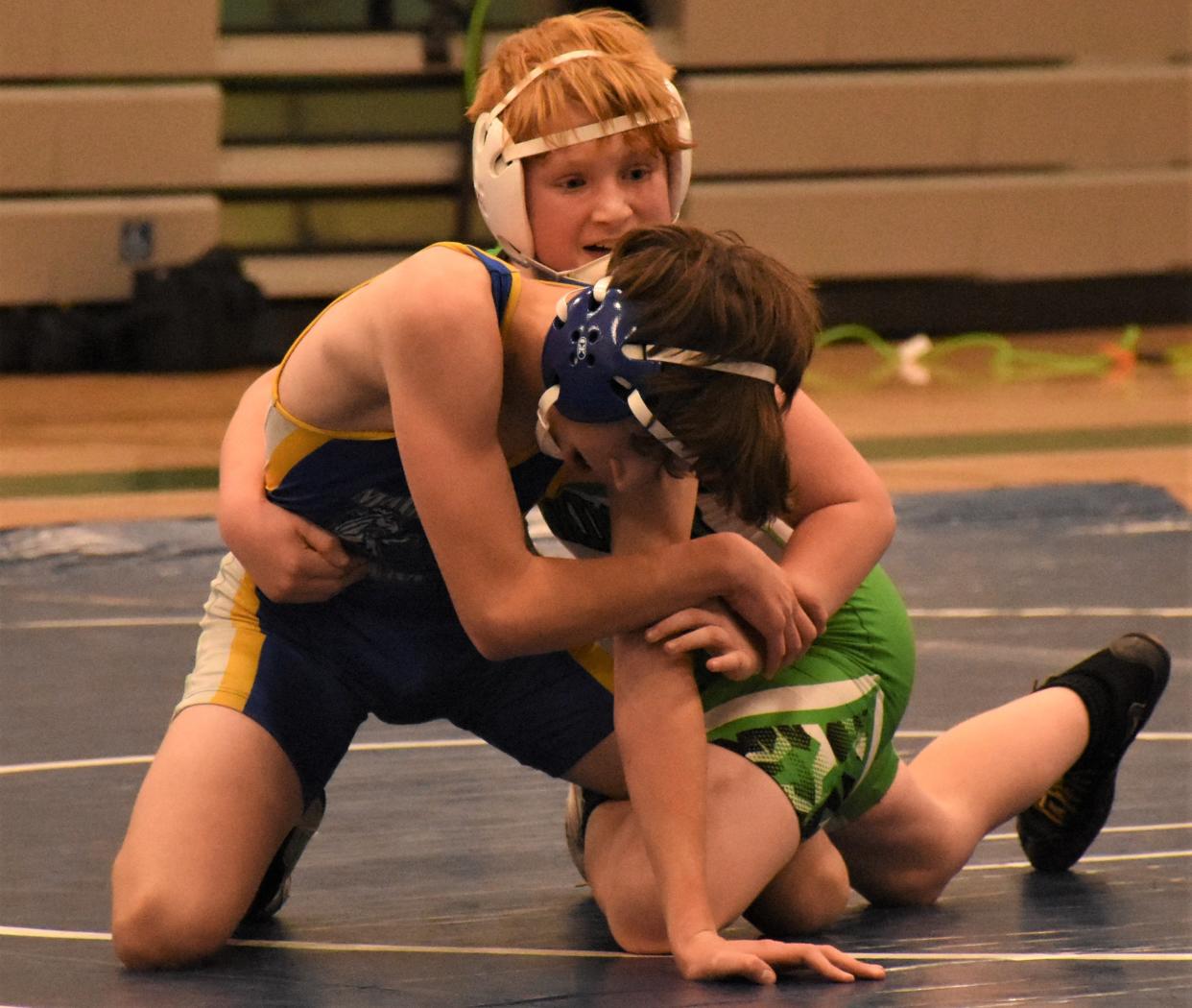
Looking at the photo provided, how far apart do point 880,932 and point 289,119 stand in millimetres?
5135

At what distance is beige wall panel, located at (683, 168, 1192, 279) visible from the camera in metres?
7.15

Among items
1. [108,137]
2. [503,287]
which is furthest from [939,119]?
[503,287]

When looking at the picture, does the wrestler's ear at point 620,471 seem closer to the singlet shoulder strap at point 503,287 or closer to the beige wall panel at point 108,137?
the singlet shoulder strap at point 503,287

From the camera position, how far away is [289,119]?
695 centimetres

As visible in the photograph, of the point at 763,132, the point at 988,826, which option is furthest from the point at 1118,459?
the point at 988,826

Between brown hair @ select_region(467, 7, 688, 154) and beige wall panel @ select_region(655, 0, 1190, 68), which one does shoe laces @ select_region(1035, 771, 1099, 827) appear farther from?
beige wall panel @ select_region(655, 0, 1190, 68)

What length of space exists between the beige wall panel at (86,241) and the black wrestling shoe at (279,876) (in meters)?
4.38

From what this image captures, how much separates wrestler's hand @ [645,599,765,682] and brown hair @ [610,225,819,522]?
5.3 inches

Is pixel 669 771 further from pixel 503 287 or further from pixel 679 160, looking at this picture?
pixel 679 160

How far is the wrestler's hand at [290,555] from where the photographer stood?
88.9 inches

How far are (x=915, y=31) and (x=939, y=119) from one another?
30cm

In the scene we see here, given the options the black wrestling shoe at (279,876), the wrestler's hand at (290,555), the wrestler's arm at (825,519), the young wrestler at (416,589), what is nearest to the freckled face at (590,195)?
the young wrestler at (416,589)

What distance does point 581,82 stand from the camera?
2.16 m

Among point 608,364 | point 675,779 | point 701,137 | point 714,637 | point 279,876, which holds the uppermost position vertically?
point 608,364
